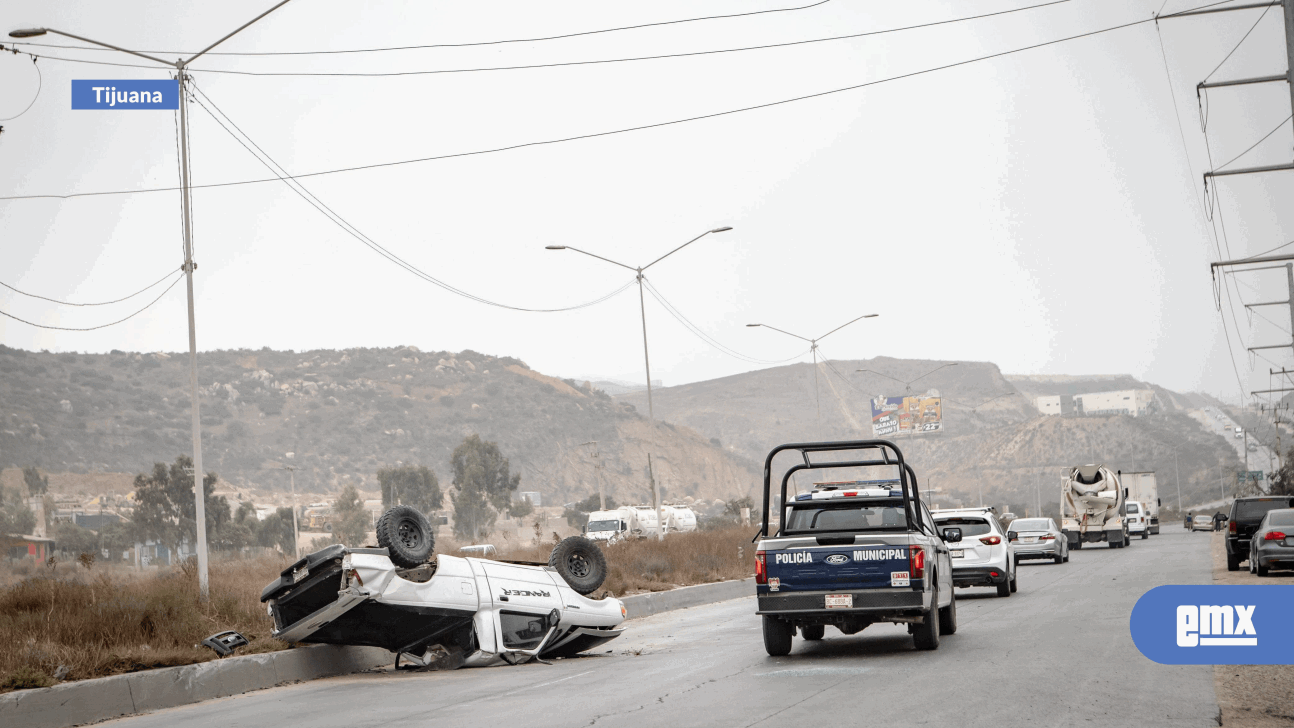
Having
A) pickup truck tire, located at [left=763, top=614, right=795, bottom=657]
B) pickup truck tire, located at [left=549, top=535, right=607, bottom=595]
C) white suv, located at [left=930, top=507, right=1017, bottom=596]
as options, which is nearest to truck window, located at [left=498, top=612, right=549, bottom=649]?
pickup truck tire, located at [left=549, top=535, right=607, bottom=595]

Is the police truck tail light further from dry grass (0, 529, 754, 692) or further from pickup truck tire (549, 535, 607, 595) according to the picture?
dry grass (0, 529, 754, 692)

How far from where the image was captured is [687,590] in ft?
84.0

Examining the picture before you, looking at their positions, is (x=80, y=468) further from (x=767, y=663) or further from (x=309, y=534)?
(x=767, y=663)

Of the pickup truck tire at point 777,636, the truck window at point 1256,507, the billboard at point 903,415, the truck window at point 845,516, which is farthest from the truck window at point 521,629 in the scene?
the billboard at point 903,415

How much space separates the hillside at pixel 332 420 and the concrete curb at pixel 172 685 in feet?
202

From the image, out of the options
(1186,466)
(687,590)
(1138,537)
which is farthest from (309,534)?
(1186,466)

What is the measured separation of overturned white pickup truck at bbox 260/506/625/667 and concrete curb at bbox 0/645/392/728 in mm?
447

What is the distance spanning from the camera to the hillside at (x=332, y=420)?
87.8 m

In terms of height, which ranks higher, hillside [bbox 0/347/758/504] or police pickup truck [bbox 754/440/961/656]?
hillside [bbox 0/347/758/504]

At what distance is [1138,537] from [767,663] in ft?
195

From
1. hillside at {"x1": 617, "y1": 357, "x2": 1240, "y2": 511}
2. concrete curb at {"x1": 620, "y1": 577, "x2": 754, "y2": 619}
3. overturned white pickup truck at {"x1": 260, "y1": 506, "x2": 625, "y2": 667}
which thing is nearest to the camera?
overturned white pickup truck at {"x1": 260, "y1": 506, "x2": 625, "y2": 667}

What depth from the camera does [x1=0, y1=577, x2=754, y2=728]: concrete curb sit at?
10.6 m

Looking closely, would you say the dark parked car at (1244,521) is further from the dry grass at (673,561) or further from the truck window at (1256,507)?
the dry grass at (673,561)

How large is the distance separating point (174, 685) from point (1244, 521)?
26370 millimetres
